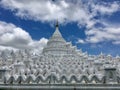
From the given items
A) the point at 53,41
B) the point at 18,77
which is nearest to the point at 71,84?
the point at 18,77

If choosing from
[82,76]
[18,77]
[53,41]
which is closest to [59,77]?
[82,76]

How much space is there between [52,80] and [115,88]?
13.4ft

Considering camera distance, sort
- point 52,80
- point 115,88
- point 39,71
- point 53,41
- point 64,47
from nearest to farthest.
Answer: point 115,88
point 52,80
point 39,71
point 64,47
point 53,41

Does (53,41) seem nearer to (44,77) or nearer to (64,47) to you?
(64,47)

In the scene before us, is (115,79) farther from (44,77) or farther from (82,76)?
(44,77)

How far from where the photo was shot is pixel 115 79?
14.8 m

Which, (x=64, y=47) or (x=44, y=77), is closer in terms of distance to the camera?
(x=44, y=77)

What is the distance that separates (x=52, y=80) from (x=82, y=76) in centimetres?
201

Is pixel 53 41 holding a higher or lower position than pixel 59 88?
higher

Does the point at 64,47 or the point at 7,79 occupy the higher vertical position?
the point at 64,47

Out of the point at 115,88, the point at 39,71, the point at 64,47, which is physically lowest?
the point at 115,88

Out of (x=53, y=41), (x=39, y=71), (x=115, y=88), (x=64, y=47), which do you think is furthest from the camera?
(x=53, y=41)

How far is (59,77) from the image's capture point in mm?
15547

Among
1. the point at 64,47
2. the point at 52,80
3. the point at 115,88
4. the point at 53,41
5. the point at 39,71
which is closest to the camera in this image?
the point at 115,88
